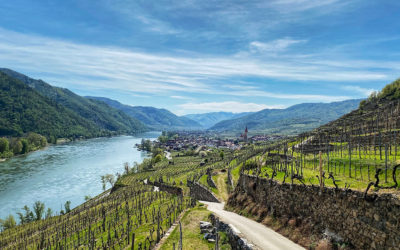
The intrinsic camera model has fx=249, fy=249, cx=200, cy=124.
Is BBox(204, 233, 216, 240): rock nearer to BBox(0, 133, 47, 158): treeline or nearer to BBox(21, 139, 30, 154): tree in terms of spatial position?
BBox(0, 133, 47, 158): treeline

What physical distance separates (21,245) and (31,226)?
18358 millimetres

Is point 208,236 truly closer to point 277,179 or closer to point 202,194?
point 277,179

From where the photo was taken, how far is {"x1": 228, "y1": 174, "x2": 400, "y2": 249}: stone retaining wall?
13422 millimetres

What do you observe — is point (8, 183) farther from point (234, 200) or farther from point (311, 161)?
point (311, 161)

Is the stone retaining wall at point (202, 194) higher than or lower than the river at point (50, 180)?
higher

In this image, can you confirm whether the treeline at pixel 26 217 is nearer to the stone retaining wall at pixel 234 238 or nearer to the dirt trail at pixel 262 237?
the stone retaining wall at pixel 234 238

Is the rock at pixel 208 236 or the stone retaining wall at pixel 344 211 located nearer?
the stone retaining wall at pixel 344 211

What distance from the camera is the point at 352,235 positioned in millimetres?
15430

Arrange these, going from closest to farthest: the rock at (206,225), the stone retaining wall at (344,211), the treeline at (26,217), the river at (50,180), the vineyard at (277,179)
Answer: the stone retaining wall at (344,211) → the vineyard at (277,179) → the rock at (206,225) → the treeline at (26,217) → the river at (50,180)

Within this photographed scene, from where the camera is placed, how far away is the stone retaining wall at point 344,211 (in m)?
13.4

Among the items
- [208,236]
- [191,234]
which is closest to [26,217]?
[191,234]

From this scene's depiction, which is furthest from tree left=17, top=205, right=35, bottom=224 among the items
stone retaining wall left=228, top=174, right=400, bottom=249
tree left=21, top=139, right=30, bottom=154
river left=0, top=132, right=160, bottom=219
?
tree left=21, top=139, right=30, bottom=154

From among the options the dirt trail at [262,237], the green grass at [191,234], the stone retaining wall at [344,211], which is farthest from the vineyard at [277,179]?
the dirt trail at [262,237]

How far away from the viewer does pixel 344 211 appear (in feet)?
53.5
